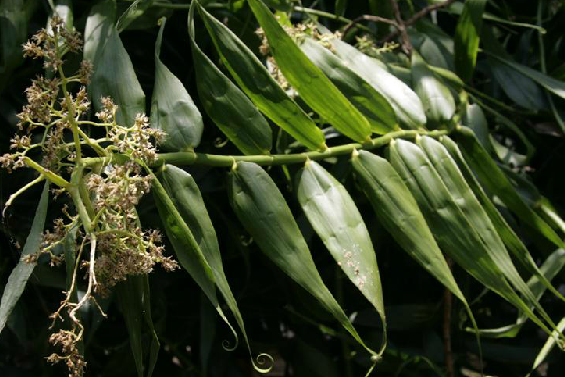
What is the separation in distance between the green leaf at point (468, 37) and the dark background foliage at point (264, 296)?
66 millimetres

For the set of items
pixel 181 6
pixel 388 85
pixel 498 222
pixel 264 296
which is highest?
pixel 181 6

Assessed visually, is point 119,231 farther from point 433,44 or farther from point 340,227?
point 433,44

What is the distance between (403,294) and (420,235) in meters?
0.31

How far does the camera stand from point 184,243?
551 mm

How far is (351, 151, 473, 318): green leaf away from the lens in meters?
0.63

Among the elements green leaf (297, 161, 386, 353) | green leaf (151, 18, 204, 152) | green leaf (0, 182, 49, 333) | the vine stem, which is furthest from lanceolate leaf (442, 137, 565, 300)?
green leaf (0, 182, 49, 333)

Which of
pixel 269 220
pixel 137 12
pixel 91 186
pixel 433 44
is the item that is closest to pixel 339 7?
pixel 433 44

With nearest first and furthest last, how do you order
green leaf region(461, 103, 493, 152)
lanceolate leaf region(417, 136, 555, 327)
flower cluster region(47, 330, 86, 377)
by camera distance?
flower cluster region(47, 330, 86, 377)
lanceolate leaf region(417, 136, 555, 327)
green leaf region(461, 103, 493, 152)

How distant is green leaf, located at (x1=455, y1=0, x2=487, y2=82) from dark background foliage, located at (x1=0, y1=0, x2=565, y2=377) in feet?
0.22

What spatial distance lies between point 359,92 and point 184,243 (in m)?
0.23

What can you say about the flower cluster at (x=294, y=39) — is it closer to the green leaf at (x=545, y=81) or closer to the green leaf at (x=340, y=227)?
the green leaf at (x=340, y=227)

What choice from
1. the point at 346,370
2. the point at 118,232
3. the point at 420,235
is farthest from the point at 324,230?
the point at 346,370

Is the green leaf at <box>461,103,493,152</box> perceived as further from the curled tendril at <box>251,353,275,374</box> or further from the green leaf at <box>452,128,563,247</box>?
the curled tendril at <box>251,353,275,374</box>

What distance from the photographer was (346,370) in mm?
874
